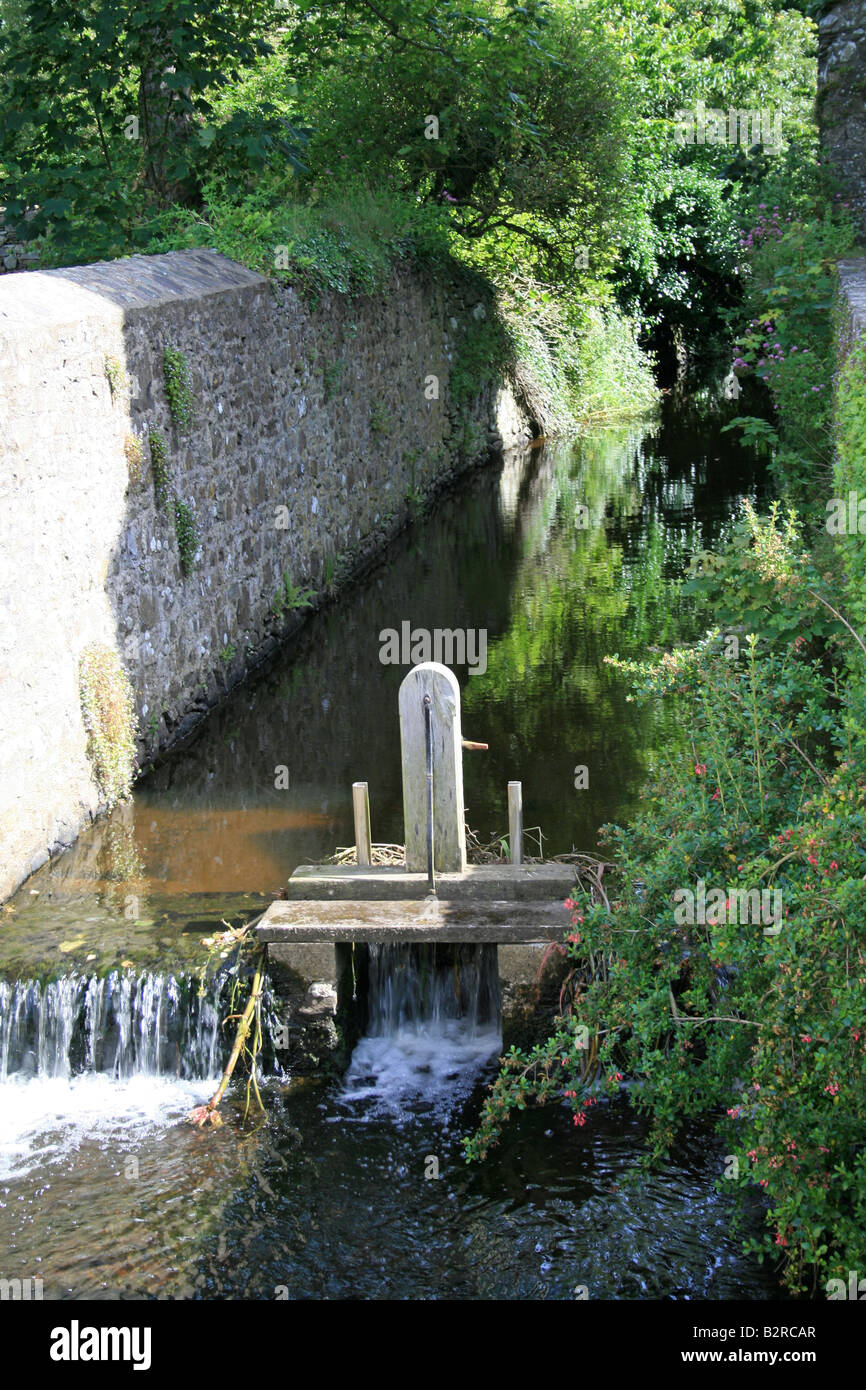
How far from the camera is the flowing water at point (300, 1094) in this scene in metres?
4.47

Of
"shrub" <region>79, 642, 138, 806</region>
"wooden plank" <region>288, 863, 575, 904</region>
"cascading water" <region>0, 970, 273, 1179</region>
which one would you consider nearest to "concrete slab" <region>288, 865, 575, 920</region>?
"wooden plank" <region>288, 863, 575, 904</region>

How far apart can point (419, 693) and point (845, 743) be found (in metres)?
1.92

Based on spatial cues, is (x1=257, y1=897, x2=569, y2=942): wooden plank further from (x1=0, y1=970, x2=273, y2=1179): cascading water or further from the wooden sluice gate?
(x1=0, y1=970, x2=273, y2=1179): cascading water

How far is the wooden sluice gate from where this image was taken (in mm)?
5633

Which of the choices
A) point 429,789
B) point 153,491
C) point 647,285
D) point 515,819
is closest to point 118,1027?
point 429,789

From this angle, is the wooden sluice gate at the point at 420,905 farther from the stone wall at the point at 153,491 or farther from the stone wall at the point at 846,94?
the stone wall at the point at 846,94

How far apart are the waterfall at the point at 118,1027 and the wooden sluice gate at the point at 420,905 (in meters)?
0.35

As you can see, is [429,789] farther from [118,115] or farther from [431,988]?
[118,115]

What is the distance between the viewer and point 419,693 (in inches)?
229

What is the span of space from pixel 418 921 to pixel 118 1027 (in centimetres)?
133

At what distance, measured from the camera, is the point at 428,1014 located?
6047 mm

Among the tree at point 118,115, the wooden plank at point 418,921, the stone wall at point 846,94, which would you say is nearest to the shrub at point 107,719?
the wooden plank at point 418,921

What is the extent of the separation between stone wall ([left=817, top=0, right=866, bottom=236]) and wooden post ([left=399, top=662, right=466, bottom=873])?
9683 mm
